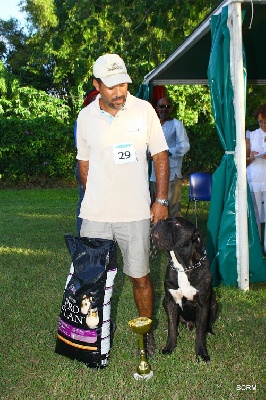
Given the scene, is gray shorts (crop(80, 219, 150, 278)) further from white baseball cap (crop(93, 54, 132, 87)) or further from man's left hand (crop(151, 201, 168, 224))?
white baseball cap (crop(93, 54, 132, 87))

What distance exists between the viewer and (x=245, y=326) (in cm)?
425

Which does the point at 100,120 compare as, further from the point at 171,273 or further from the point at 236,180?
the point at 236,180

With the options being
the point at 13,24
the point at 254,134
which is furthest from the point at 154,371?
the point at 13,24

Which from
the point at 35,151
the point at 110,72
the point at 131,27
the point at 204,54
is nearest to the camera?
the point at 110,72

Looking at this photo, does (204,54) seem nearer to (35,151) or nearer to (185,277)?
(185,277)

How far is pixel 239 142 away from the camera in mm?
5062

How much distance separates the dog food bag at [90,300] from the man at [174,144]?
13.2ft

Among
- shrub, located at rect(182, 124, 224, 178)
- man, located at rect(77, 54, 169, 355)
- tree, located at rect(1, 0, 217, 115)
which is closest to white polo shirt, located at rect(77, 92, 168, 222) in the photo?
man, located at rect(77, 54, 169, 355)

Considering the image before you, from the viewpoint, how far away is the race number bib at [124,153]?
338cm

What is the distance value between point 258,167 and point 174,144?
1.48 m

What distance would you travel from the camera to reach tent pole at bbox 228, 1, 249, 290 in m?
4.92

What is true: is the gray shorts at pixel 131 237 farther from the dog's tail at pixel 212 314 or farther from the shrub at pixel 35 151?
the shrub at pixel 35 151

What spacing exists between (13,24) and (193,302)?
99.9ft

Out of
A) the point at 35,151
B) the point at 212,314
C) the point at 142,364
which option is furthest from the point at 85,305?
the point at 35,151
